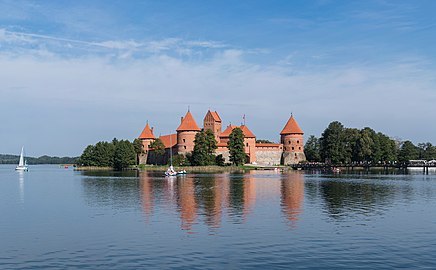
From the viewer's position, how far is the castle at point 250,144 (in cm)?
9350

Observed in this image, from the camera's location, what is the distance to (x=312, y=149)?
342 feet

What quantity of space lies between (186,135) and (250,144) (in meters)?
12.2

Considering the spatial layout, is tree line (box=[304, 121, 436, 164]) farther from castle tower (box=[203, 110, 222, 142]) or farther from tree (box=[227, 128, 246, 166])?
castle tower (box=[203, 110, 222, 142])

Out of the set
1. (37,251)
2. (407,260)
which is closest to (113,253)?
(37,251)

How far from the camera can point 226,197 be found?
30.8m

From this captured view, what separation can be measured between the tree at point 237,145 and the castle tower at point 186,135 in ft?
41.4

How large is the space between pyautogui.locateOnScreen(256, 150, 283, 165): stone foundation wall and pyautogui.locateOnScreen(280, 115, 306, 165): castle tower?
130cm

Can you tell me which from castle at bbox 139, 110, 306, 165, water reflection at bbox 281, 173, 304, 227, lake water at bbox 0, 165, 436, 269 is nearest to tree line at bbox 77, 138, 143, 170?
castle at bbox 139, 110, 306, 165

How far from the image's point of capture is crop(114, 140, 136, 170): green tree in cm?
8969

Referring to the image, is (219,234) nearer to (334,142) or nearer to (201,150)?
(201,150)

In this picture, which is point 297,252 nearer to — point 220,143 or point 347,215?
point 347,215

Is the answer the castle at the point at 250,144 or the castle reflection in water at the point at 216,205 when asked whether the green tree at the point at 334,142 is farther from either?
the castle reflection in water at the point at 216,205


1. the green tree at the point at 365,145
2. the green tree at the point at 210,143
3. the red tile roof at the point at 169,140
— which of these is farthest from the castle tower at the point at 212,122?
the green tree at the point at 365,145

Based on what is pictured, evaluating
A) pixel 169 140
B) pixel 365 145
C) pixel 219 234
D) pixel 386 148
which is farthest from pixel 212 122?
pixel 219 234
